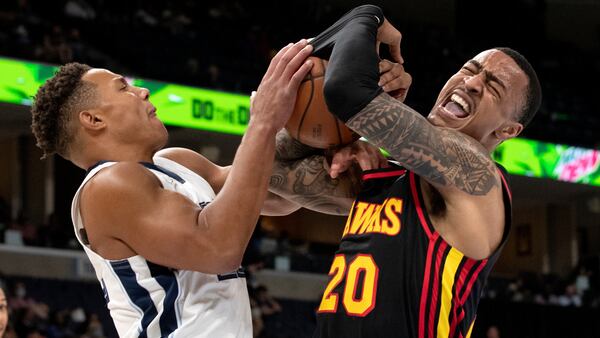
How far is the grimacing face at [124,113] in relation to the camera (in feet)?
10.3

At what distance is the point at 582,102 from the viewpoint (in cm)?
1866

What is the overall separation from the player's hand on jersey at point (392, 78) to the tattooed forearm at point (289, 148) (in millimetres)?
436

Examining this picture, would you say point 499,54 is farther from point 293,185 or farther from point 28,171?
point 28,171

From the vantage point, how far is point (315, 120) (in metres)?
2.98

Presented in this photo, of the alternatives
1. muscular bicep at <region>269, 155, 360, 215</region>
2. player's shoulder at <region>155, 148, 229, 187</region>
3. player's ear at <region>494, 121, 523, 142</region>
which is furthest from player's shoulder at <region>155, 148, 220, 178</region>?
player's ear at <region>494, 121, 523, 142</region>

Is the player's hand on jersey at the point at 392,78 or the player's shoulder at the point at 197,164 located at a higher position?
the player's hand on jersey at the point at 392,78

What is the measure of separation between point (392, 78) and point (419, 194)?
36 cm

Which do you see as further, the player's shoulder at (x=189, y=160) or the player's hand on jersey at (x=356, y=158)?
the player's shoulder at (x=189, y=160)

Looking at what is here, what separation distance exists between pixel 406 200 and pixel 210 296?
0.67m

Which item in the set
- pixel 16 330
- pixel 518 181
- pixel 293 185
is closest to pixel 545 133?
pixel 518 181

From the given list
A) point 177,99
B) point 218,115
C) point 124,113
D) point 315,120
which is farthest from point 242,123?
point 315,120

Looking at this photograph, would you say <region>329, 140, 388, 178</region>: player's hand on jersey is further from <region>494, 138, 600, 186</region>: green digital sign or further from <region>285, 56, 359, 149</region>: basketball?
<region>494, 138, 600, 186</region>: green digital sign

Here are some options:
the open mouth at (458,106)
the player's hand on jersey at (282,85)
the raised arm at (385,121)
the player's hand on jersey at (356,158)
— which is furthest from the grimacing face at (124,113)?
the open mouth at (458,106)

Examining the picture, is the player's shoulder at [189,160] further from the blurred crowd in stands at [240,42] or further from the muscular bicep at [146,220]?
the blurred crowd in stands at [240,42]
